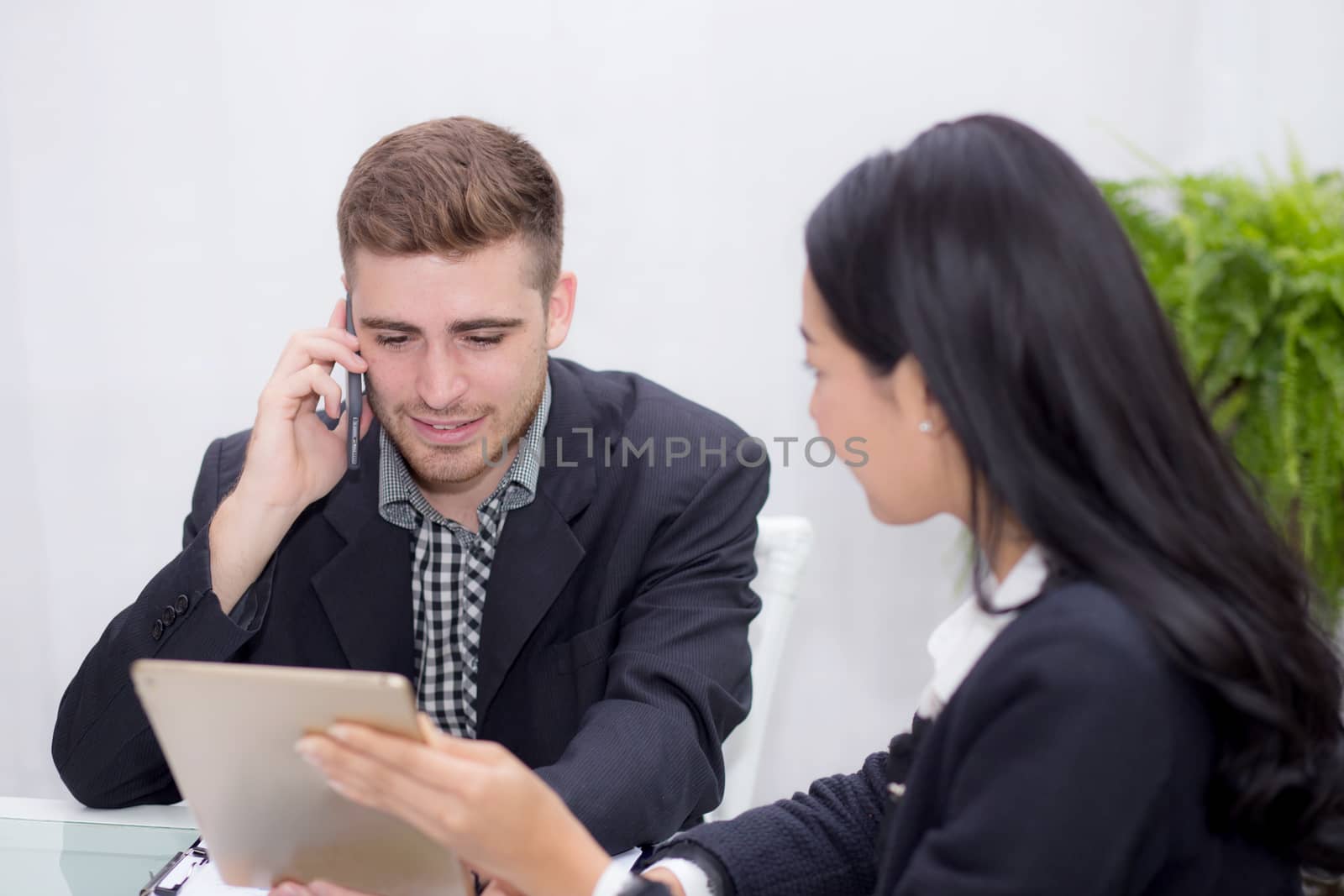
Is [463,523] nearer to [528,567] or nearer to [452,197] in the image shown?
[528,567]

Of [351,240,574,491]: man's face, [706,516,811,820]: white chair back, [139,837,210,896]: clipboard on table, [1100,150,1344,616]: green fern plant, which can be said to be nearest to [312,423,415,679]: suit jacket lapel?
[351,240,574,491]: man's face

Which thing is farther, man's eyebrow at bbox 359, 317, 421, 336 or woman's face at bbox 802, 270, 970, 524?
man's eyebrow at bbox 359, 317, 421, 336

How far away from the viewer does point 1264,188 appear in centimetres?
171

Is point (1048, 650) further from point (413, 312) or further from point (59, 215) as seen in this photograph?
point (59, 215)

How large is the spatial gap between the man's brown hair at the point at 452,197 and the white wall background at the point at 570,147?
2.39ft

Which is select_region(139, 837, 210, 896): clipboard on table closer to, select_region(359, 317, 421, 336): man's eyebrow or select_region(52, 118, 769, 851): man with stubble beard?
select_region(52, 118, 769, 851): man with stubble beard

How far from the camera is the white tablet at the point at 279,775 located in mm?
840

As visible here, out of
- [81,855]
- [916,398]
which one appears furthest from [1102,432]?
[81,855]

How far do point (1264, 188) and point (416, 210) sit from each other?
1215 mm

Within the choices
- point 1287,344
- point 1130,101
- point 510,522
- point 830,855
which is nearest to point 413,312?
point 510,522

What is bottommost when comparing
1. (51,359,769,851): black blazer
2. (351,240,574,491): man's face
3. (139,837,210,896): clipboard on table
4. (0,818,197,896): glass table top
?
(0,818,197,896): glass table top

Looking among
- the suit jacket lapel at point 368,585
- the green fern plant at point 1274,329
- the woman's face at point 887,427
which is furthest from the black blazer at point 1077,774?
the suit jacket lapel at point 368,585

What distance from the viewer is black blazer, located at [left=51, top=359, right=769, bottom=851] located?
4.92 ft

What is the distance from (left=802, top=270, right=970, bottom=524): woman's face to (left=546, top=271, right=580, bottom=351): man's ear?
0.72 m
